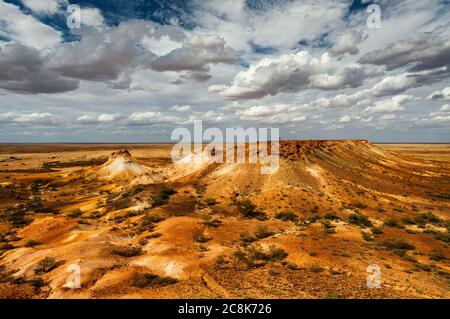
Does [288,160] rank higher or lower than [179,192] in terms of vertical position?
higher

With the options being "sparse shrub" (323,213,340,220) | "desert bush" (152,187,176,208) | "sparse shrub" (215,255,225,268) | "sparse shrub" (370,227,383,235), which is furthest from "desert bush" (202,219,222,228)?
"sparse shrub" (370,227,383,235)

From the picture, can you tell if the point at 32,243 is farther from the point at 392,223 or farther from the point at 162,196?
the point at 392,223

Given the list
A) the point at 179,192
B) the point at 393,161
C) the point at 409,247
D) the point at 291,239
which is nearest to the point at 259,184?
the point at 179,192

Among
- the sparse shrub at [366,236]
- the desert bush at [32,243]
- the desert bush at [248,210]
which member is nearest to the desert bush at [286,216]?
the desert bush at [248,210]

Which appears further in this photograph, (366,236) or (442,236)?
(442,236)

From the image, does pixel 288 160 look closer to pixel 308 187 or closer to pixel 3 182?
pixel 308 187

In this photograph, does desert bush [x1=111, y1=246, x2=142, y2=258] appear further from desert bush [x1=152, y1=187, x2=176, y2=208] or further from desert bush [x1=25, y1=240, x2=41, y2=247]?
desert bush [x1=152, y1=187, x2=176, y2=208]

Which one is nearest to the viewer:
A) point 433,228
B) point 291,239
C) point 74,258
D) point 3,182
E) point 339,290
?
point 339,290

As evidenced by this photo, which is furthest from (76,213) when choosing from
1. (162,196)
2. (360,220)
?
(360,220)
